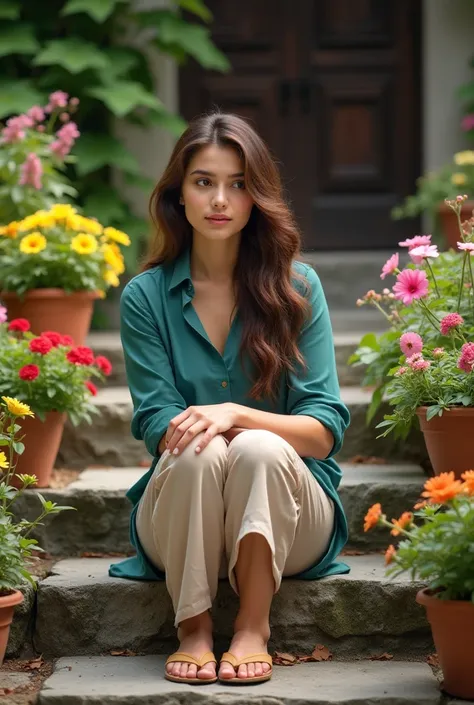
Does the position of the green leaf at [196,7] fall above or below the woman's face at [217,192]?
above

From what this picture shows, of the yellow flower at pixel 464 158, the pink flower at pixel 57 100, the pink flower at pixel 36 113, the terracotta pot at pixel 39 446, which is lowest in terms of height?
the terracotta pot at pixel 39 446

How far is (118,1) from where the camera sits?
18.5ft

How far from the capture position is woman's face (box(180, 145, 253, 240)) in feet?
10.6

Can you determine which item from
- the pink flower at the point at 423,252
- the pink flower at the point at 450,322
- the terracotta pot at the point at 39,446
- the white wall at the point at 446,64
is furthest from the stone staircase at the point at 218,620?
the white wall at the point at 446,64

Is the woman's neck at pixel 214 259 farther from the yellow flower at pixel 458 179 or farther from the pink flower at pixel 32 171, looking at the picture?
the yellow flower at pixel 458 179

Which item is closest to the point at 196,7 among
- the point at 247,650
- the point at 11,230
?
the point at 11,230

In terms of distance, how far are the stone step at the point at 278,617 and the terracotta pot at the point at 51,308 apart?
1.44 metres

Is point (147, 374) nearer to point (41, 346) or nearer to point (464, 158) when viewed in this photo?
point (41, 346)

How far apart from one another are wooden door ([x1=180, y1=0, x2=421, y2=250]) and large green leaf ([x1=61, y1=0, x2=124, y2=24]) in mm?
840

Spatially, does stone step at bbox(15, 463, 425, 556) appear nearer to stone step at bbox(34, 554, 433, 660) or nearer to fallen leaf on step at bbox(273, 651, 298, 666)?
stone step at bbox(34, 554, 433, 660)

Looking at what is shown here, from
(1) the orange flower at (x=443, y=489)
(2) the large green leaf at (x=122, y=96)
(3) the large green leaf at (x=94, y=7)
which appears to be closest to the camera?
(1) the orange flower at (x=443, y=489)

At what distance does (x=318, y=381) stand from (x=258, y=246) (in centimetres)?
44

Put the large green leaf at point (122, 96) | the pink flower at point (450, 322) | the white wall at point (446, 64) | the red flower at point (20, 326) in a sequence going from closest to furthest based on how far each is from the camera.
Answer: the pink flower at point (450, 322), the red flower at point (20, 326), the large green leaf at point (122, 96), the white wall at point (446, 64)

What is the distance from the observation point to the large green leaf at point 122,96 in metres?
5.29
